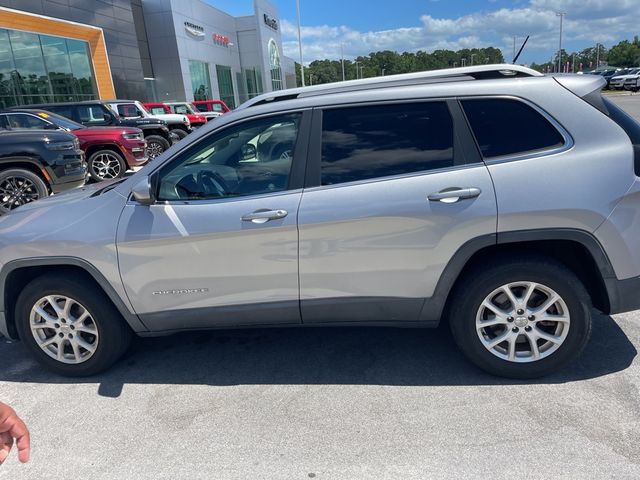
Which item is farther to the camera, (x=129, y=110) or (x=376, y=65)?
(x=376, y=65)

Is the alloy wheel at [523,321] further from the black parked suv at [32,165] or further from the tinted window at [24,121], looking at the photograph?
the tinted window at [24,121]

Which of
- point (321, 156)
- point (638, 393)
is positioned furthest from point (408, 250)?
point (638, 393)

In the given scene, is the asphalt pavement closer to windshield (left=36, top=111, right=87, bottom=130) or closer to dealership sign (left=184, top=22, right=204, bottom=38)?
windshield (left=36, top=111, right=87, bottom=130)

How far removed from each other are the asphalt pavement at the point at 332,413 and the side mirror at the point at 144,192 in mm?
1214

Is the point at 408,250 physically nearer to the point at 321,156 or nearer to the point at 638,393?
the point at 321,156

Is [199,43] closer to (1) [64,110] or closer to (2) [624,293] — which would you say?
(1) [64,110]

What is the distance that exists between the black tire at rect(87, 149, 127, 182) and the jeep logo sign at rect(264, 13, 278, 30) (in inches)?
1730

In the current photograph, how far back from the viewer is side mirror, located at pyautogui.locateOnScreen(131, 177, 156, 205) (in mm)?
2797

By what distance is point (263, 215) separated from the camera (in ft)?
8.93

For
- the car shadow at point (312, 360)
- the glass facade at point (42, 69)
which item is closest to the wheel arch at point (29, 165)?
the car shadow at point (312, 360)

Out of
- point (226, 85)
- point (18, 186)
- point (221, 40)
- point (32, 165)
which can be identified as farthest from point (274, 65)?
point (18, 186)

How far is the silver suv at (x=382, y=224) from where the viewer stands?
2582 millimetres

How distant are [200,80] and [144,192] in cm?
3883

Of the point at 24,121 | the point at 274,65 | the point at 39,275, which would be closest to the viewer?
the point at 39,275
